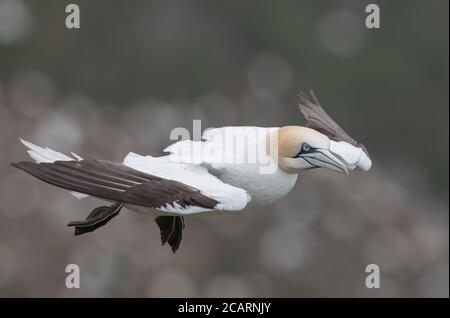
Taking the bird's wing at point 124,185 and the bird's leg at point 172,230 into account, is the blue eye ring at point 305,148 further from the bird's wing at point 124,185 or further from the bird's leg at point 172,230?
the bird's leg at point 172,230

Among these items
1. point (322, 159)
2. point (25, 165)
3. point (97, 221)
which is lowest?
point (97, 221)

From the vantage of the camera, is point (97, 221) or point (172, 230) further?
point (172, 230)

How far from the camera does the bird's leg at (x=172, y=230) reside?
4326mm

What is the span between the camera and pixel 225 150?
414cm

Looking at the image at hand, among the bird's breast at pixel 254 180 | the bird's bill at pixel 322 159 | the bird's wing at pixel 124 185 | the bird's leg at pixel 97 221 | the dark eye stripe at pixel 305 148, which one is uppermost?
the dark eye stripe at pixel 305 148

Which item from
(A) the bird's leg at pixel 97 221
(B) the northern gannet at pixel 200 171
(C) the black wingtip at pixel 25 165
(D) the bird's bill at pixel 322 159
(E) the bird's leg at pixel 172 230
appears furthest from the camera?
(E) the bird's leg at pixel 172 230

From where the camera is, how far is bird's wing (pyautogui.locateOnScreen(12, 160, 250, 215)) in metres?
3.63

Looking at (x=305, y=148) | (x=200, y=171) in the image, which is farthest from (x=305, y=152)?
(x=200, y=171)

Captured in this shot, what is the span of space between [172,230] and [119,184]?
670mm

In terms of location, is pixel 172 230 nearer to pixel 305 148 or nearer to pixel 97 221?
pixel 97 221

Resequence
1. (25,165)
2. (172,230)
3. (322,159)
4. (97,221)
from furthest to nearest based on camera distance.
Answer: (172,230)
(322,159)
(97,221)
(25,165)

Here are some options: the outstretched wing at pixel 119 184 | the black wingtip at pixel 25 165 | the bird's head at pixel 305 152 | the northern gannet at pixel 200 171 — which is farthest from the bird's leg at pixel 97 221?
the bird's head at pixel 305 152

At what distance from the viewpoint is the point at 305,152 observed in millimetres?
4051

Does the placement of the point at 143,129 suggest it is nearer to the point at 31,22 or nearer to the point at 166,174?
the point at 31,22
